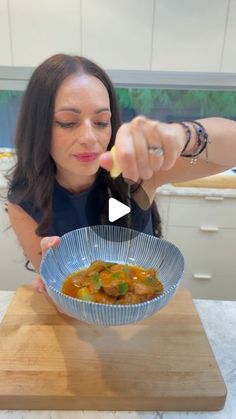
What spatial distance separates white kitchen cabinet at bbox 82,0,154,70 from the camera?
1886 mm

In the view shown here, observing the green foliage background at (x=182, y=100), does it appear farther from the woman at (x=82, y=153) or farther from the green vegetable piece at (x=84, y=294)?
the green vegetable piece at (x=84, y=294)

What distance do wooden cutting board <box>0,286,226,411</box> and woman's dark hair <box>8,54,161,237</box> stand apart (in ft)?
1.13

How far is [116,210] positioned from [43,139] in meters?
0.29

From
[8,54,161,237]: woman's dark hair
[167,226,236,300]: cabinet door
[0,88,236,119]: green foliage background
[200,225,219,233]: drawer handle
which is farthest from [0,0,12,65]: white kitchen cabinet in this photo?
[200,225,219,233]: drawer handle

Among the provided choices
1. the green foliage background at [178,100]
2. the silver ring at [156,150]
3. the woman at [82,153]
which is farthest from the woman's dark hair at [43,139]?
the green foliage background at [178,100]

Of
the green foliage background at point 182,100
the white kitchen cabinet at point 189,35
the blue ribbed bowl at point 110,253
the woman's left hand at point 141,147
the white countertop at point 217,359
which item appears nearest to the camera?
the woman's left hand at point 141,147

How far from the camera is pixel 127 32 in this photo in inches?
76.1

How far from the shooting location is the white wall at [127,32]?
6.16 feet

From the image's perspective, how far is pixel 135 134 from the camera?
1.77 ft

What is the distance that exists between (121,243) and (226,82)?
1.66 meters

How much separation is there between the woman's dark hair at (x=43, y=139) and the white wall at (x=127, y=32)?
42.4 inches

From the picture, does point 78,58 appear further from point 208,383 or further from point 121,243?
point 208,383

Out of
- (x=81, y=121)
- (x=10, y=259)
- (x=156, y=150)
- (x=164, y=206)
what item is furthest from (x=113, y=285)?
(x=10, y=259)

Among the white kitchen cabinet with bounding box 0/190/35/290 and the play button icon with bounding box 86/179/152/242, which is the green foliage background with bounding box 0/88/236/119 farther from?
the play button icon with bounding box 86/179/152/242
